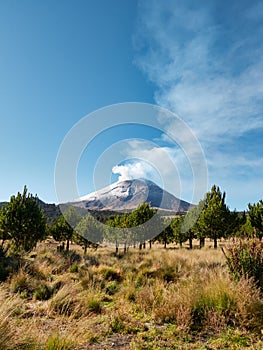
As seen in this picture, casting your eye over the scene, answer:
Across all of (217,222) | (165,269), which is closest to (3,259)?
(165,269)

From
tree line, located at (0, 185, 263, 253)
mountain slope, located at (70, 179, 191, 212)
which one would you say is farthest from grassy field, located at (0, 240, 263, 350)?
tree line, located at (0, 185, 263, 253)

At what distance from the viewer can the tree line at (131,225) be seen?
738 inches

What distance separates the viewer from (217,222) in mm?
25688

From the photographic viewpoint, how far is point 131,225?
1266 inches


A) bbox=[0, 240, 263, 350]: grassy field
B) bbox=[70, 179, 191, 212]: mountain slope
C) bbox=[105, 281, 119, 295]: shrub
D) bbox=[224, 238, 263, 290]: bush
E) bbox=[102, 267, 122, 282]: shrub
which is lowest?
bbox=[105, 281, 119, 295]: shrub

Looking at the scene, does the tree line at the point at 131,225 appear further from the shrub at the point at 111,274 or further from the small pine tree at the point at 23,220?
the shrub at the point at 111,274

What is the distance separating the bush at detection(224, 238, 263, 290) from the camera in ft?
18.4

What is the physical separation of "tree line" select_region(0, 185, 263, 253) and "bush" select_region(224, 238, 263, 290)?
1301 cm

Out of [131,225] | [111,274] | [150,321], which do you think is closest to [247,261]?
[150,321]

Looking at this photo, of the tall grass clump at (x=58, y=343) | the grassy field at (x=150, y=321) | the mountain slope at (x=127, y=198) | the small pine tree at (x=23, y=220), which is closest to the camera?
the tall grass clump at (x=58, y=343)

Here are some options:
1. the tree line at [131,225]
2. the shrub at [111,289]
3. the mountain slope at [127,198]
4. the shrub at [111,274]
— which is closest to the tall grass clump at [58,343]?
the shrub at [111,289]

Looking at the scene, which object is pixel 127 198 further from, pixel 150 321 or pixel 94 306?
pixel 150 321

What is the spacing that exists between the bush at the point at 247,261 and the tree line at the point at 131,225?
13.0 meters

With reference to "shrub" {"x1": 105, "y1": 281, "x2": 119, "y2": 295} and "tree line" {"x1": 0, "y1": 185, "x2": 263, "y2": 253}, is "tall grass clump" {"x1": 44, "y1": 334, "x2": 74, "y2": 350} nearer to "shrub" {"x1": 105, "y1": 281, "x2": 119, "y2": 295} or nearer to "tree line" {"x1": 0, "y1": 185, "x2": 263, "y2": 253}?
"shrub" {"x1": 105, "y1": 281, "x2": 119, "y2": 295}
